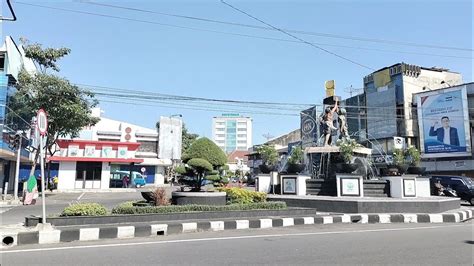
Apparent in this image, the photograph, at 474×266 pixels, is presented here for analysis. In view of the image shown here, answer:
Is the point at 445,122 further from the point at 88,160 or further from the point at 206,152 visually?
the point at 206,152

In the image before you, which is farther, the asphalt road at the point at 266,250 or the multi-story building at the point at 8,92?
the multi-story building at the point at 8,92

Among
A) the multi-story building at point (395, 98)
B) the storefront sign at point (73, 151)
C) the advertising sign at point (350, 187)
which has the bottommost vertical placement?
the advertising sign at point (350, 187)

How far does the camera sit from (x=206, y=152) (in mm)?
12906

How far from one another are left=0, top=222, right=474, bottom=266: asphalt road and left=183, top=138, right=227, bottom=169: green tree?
3.64 m

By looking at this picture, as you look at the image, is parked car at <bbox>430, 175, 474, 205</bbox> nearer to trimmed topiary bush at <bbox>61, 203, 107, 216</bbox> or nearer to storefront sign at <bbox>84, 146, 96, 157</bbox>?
trimmed topiary bush at <bbox>61, 203, 107, 216</bbox>

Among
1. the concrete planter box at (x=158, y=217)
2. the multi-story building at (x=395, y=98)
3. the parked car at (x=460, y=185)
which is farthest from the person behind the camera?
the multi-story building at (x=395, y=98)

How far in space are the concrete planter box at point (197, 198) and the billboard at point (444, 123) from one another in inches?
1495

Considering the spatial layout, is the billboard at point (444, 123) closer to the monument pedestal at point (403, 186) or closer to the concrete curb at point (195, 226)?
the monument pedestal at point (403, 186)

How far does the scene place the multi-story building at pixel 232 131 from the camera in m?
150

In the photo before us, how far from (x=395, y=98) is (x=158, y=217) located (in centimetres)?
4474

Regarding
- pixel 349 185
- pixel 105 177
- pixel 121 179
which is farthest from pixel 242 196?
pixel 121 179

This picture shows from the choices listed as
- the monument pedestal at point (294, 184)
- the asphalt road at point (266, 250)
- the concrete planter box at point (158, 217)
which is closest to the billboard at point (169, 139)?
the monument pedestal at point (294, 184)

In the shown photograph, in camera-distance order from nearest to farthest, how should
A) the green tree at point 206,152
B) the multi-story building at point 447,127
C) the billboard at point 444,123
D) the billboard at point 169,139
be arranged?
the green tree at point 206,152, the multi-story building at point 447,127, the billboard at point 444,123, the billboard at point 169,139

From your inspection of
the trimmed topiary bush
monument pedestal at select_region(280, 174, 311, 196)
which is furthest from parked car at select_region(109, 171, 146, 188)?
the trimmed topiary bush
